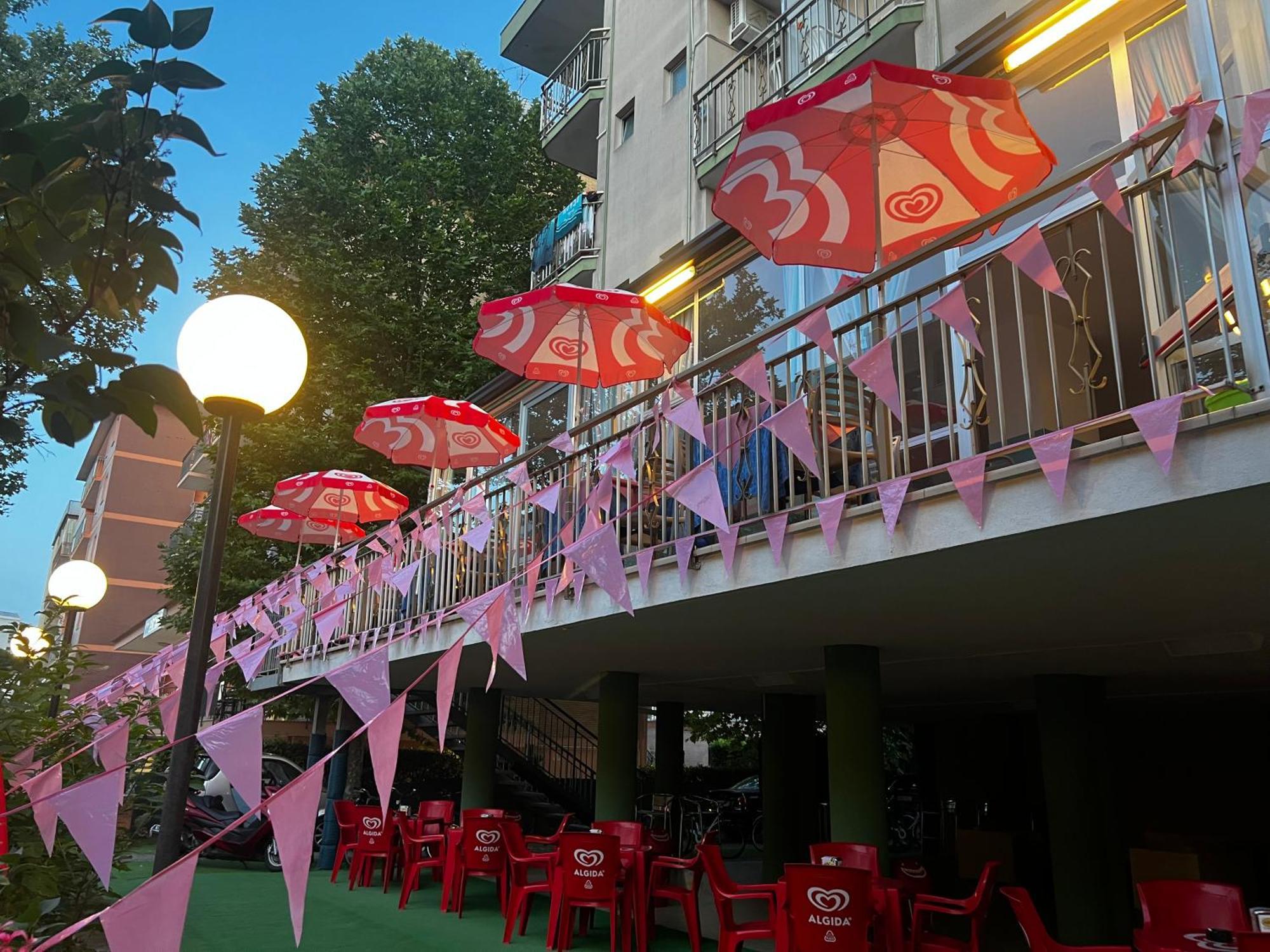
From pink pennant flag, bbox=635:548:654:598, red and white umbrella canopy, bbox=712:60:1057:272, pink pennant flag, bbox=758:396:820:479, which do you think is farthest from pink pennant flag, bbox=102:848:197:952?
red and white umbrella canopy, bbox=712:60:1057:272

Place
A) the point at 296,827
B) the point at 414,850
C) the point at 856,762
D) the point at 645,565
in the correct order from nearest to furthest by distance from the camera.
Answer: the point at 296,827 < the point at 645,565 < the point at 856,762 < the point at 414,850

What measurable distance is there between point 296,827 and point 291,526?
12.5 meters

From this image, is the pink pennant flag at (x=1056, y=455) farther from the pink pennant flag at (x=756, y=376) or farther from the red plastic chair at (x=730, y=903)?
the red plastic chair at (x=730, y=903)

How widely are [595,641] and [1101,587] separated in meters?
4.13

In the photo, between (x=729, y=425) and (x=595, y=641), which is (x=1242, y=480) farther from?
(x=595, y=641)

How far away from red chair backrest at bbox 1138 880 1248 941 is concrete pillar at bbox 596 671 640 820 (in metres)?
4.84

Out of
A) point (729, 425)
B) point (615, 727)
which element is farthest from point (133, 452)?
point (729, 425)

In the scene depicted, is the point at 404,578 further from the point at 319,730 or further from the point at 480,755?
the point at 319,730

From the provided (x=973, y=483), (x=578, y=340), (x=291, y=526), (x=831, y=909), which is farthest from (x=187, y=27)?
(x=291, y=526)

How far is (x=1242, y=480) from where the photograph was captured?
131 inches

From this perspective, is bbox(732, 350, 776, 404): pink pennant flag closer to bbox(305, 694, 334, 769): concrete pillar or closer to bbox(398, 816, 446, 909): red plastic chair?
bbox(398, 816, 446, 909): red plastic chair

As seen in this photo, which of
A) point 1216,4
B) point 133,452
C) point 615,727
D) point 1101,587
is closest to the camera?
point 1101,587

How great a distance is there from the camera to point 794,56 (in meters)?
10.7

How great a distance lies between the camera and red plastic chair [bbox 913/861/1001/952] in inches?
210
